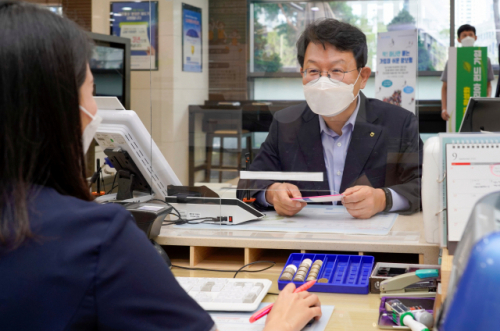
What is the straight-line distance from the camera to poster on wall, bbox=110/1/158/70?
6.72 ft

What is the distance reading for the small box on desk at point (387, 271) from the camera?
133 cm

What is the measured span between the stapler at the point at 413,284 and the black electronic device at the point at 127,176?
0.99 meters

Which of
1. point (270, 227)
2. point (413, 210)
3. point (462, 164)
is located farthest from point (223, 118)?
point (462, 164)

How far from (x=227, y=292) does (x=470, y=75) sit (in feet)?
13.8

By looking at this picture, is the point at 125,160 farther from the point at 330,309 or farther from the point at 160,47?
the point at 330,309

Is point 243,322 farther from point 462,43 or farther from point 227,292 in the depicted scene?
point 462,43

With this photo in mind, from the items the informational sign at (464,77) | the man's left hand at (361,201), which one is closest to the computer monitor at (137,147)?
the man's left hand at (361,201)

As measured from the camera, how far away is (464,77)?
4773 mm

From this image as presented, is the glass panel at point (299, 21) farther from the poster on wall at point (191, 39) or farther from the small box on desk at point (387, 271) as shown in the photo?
the small box on desk at point (387, 271)

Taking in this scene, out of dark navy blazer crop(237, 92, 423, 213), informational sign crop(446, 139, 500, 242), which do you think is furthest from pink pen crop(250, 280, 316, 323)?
dark navy blazer crop(237, 92, 423, 213)

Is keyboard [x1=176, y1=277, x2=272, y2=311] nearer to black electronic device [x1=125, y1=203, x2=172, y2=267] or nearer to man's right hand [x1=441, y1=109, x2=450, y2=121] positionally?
black electronic device [x1=125, y1=203, x2=172, y2=267]

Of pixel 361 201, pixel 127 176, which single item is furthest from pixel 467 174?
pixel 127 176

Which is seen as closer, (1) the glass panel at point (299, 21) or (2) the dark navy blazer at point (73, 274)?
(2) the dark navy blazer at point (73, 274)

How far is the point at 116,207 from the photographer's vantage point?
0.69m
